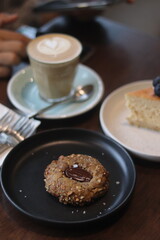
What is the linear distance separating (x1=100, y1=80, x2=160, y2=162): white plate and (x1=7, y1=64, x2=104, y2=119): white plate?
55 millimetres

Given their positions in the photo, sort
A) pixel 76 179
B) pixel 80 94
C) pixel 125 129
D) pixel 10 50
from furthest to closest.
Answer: pixel 10 50 → pixel 80 94 → pixel 125 129 → pixel 76 179

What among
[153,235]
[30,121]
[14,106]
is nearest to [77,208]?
[153,235]

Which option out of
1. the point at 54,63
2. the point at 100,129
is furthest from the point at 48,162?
the point at 54,63

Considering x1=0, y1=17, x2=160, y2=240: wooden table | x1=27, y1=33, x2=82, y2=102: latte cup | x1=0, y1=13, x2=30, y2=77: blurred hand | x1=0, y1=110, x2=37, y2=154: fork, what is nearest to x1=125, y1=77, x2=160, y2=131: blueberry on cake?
x1=0, y1=17, x2=160, y2=240: wooden table

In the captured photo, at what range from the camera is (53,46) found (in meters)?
1.20

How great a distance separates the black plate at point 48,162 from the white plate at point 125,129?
0.21 ft

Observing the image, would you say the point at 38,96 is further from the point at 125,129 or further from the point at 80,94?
the point at 125,129

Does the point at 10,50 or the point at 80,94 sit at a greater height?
the point at 10,50

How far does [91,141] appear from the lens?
3.29 feet

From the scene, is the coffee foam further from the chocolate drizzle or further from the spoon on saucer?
the chocolate drizzle

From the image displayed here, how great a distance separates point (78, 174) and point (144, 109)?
1.31ft

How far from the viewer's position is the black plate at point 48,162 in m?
0.80

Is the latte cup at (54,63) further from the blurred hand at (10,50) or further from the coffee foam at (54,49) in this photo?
the blurred hand at (10,50)

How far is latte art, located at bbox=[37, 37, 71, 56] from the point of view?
3.87 feet
